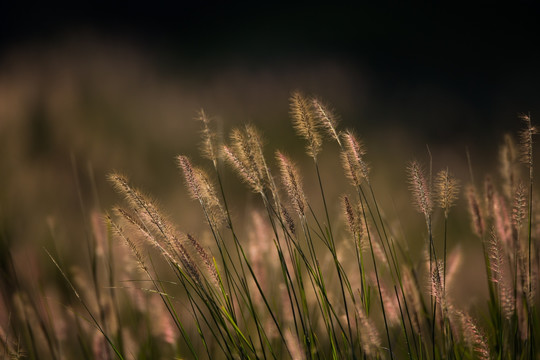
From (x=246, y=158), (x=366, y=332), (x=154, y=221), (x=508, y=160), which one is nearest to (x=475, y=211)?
(x=508, y=160)

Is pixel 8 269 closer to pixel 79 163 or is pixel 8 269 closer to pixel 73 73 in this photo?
pixel 79 163

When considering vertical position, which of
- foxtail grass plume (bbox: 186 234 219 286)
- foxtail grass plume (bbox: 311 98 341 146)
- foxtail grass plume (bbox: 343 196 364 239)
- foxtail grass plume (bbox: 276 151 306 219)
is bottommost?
foxtail grass plume (bbox: 186 234 219 286)

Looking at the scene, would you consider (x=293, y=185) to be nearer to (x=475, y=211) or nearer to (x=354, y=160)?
(x=354, y=160)

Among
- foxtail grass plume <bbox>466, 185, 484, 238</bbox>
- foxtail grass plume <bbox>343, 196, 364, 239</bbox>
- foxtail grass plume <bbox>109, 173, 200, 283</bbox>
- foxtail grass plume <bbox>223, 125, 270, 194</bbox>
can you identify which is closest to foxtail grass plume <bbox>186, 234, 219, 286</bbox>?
foxtail grass plume <bbox>109, 173, 200, 283</bbox>

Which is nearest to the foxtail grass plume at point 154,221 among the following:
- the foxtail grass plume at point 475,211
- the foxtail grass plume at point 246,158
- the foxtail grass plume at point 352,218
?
the foxtail grass plume at point 246,158

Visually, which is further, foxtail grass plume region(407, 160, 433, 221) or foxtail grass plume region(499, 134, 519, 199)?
foxtail grass plume region(499, 134, 519, 199)

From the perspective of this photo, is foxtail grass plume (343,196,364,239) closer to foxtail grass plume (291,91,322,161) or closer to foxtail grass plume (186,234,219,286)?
foxtail grass plume (291,91,322,161)

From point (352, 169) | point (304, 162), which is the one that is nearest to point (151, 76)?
point (304, 162)

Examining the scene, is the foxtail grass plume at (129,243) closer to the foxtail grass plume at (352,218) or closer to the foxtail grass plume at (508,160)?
the foxtail grass plume at (352,218)
